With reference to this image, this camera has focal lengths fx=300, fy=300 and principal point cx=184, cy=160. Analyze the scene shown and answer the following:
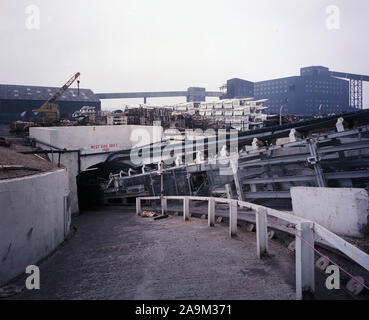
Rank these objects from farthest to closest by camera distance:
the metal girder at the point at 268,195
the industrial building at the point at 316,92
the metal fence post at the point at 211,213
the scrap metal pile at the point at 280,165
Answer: the industrial building at the point at 316,92 < the metal girder at the point at 268,195 < the metal fence post at the point at 211,213 < the scrap metal pile at the point at 280,165

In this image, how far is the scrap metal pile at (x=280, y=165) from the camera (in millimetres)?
8305

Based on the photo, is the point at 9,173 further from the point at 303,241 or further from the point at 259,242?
the point at 303,241

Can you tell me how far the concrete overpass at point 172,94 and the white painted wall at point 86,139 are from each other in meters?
64.0

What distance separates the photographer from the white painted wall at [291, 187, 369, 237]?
5.26 metres

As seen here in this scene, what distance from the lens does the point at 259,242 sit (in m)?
5.91

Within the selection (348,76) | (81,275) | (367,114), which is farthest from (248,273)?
(348,76)

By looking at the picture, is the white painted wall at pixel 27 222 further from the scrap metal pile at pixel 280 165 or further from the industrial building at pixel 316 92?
the industrial building at pixel 316 92

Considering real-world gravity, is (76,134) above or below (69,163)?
above

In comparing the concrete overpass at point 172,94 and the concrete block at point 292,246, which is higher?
the concrete overpass at point 172,94

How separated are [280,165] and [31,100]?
4450 centimetres

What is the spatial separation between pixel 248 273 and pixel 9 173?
619cm

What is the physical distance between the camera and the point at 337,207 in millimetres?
5602

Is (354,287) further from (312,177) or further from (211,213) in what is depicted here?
(211,213)

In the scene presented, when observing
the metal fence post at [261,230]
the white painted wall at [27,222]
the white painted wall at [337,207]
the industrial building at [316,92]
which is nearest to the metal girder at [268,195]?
the white painted wall at [337,207]
